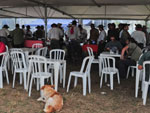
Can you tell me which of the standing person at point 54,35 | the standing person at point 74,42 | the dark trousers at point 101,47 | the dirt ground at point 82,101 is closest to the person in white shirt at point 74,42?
the standing person at point 74,42

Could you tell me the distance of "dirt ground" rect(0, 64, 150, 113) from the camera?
318 cm

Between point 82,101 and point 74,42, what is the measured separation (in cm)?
402

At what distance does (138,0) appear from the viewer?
7570mm

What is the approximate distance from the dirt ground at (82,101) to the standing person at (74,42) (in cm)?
317

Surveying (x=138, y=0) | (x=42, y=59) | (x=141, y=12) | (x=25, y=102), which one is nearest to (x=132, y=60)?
(x=42, y=59)

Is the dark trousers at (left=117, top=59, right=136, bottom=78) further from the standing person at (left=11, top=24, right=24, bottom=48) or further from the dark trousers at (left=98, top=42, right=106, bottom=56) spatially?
the standing person at (left=11, top=24, right=24, bottom=48)

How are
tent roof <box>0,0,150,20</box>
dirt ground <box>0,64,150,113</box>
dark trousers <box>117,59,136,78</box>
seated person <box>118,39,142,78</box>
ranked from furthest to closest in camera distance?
tent roof <box>0,0,150,20</box> < dark trousers <box>117,59,136,78</box> < seated person <box>118,39,142,78</box> < dirt ground <box>0,64,150,113</box>

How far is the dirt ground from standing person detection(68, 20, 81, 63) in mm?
3169

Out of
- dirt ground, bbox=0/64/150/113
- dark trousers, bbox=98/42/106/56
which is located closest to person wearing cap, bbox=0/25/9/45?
dirt ground, bbox=0/64/150/113

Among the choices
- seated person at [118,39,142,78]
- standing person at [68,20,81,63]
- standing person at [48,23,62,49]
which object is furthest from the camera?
standing person at [68,20,81,63]

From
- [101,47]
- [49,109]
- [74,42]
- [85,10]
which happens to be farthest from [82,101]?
[85,10]

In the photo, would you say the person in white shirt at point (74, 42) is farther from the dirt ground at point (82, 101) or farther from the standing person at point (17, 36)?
the dirt ground at point (82, 101)

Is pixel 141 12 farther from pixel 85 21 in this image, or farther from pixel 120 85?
pixel 120 85

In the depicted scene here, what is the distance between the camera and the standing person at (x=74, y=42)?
7199mm
